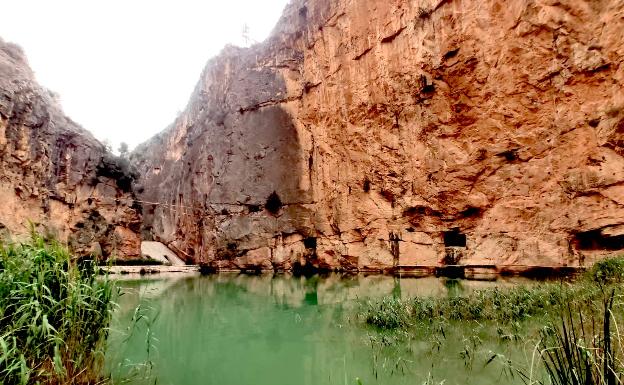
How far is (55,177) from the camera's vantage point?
76.1 feet

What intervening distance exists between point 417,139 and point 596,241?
890 cm

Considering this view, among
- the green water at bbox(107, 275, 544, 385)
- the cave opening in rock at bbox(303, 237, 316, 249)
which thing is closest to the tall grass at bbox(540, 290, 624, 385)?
the green water at bbox(107, 275, 544, 385)

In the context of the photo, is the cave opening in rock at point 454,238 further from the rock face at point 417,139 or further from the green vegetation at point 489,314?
the green vegetation at point 489,314

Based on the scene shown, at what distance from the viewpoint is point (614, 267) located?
9.92m

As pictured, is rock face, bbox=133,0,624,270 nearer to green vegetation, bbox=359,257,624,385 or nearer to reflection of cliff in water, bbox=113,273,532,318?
reflection of cliff in water, bbox=113,273,532,318

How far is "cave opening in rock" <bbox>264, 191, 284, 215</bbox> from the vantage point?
87.4 feet

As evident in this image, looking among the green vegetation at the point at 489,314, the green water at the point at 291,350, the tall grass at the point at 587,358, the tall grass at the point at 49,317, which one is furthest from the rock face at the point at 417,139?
the tall grass at the point at 49,317

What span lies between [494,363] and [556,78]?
14389 millimetres

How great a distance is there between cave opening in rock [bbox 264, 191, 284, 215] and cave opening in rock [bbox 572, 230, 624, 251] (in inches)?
664

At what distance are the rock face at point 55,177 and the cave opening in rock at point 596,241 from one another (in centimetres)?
1855

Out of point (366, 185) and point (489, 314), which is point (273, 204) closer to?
point (366, 185)

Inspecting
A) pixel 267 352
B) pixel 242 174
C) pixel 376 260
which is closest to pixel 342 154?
pixel 376 260

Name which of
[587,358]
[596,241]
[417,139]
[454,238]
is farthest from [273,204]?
[587,358]

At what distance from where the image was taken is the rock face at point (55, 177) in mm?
18781
